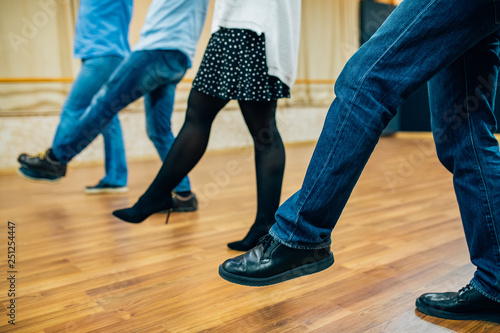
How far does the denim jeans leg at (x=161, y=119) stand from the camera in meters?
1.85

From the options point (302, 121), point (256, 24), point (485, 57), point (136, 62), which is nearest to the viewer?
point (485, 57)

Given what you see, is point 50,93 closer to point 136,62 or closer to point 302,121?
point 136,62

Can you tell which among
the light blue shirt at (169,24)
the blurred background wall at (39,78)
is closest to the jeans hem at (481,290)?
the light blue shirt at (169,24)

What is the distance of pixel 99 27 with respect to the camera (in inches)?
81.0

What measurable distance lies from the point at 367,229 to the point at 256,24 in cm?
85

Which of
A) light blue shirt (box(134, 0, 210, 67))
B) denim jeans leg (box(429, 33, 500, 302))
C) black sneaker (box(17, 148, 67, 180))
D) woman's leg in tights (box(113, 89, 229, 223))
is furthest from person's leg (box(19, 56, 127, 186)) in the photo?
denim jeans leg (box(429, 33, 500, 302))

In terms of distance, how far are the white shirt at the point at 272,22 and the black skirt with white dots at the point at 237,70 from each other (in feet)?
0.07

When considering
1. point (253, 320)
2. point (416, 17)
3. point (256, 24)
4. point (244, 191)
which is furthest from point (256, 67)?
point (244, 191)

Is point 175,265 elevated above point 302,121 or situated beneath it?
elevated above

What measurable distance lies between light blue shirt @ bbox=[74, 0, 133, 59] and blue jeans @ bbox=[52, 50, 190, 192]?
33 cm

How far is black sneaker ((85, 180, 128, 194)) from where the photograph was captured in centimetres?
239

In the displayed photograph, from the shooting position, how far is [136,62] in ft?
5.29

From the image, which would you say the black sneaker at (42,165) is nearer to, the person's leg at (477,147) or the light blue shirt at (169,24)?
the light blue shirt at (169,24)

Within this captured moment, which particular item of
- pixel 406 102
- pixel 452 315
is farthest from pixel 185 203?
pixel 406 102
